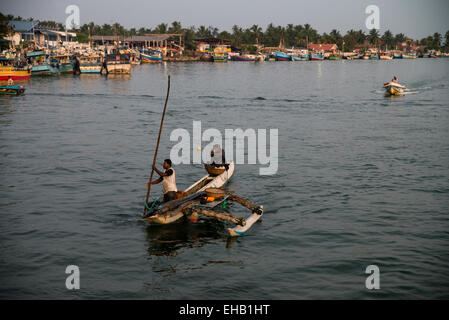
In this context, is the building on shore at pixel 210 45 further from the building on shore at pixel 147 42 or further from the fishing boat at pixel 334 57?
the fishing boat at pixel 334 57

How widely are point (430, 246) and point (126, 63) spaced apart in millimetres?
79847

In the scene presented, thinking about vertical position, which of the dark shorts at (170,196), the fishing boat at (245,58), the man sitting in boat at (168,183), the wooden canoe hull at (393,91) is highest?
the fishing boat at (245,58)

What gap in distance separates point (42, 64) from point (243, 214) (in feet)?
232

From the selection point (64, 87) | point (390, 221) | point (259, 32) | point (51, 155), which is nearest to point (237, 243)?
point (390, 221)

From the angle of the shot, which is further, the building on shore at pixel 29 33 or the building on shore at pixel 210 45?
the building on shore at pixel 210 45

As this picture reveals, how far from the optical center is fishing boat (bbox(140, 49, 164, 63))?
137 m

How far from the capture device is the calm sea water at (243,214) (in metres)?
11.2

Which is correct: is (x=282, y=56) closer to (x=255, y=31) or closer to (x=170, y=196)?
(x=255, y=31)

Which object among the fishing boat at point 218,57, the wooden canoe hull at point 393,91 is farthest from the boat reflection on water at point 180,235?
the fishing boat at point 218,57

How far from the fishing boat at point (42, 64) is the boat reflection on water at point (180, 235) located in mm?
69075

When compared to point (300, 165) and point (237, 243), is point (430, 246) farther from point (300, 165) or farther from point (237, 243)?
point (300, 165)

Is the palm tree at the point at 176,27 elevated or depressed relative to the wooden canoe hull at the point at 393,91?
elevated

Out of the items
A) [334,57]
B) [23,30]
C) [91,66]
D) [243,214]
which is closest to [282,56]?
[334,57]

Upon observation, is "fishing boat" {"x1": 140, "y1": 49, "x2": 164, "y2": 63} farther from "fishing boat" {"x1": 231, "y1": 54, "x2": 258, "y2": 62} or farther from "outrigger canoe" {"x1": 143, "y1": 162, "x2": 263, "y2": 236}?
"outrigger canoe" {"x1": 143, "y1": 162, "x2": 263, "y2": 236}
